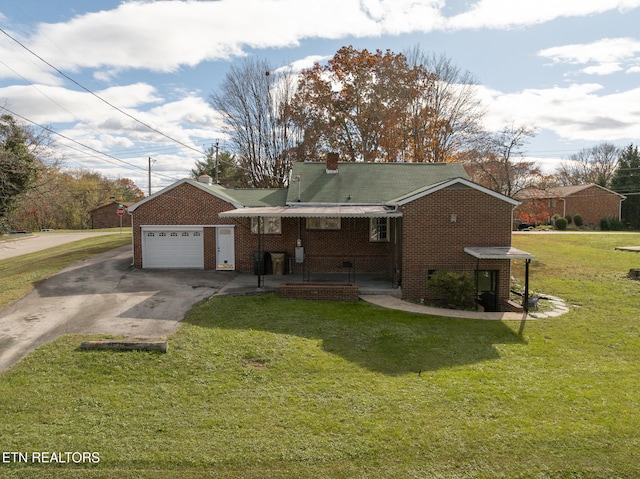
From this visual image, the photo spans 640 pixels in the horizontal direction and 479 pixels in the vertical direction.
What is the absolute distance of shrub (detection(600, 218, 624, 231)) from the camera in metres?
50.2

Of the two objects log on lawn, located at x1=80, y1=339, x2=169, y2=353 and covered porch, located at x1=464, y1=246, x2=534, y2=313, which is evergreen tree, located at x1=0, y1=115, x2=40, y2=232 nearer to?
log on lawn, located at x1=80, y1=339, x2=169, y2=353

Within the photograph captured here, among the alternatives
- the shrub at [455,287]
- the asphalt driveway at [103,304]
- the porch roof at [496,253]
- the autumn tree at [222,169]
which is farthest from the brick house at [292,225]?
the autumn tree at [222,169]

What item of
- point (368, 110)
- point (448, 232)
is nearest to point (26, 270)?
point (448, 232)

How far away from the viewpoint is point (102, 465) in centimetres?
557

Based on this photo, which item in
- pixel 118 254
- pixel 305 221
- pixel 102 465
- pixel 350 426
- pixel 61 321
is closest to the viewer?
pixel 102 465

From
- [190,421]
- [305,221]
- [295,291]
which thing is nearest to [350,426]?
[190,421]

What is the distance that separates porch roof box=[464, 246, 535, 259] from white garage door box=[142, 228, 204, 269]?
475 inches

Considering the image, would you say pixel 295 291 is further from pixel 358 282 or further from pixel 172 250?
pixel 172 250

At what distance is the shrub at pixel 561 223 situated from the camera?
48.1 meters

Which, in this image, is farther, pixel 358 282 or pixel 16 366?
pixel 358 282

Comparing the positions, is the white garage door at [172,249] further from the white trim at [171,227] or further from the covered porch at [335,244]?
the covered porch at [335,244]

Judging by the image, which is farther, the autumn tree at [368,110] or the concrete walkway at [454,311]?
the autumn tree at [368,110]

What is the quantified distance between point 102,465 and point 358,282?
1212 centimetres

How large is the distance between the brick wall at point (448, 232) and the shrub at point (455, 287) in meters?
0.65
